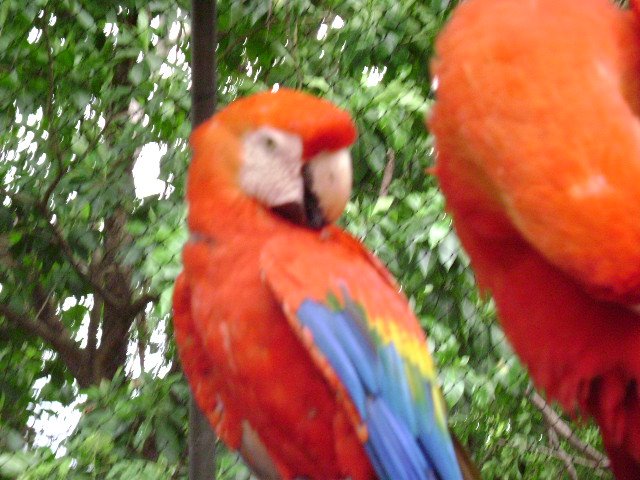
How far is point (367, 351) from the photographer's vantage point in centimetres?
47

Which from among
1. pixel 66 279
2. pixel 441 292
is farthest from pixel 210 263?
pixel 66 279

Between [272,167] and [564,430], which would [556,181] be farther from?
[564,430]

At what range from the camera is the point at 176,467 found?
1.00 metres

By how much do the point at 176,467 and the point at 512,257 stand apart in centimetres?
77

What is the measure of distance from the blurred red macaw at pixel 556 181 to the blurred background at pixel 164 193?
525 mm

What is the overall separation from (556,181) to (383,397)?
0.25 metres

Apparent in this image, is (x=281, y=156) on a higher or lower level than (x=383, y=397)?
higher

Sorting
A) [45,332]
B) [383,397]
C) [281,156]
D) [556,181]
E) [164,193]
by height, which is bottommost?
[45,332]

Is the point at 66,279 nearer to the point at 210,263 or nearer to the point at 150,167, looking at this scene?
the point at 150,167

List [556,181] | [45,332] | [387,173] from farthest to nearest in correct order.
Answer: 1. [45,332]
2. [387,173]
3. [556,181]

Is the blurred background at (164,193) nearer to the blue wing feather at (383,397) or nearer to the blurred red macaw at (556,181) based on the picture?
the blue wing feather at (383,397)

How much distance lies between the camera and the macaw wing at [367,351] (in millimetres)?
453

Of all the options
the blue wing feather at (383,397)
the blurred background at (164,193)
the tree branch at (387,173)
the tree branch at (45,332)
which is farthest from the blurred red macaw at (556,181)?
the tree branch at (45,332)

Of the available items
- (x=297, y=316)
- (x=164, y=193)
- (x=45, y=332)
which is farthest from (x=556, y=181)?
(x=45, y=332)
